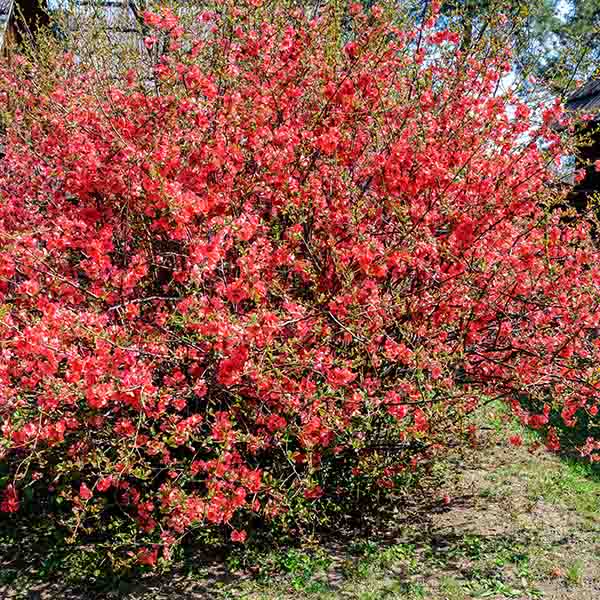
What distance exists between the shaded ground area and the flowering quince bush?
29cm

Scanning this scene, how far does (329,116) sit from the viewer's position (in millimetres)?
4758

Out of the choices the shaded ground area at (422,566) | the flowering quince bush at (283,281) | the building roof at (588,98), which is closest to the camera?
the flowering quince bush at (283,281)

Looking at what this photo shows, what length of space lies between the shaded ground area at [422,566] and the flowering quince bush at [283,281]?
0.97 ft

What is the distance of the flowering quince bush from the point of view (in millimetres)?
3865

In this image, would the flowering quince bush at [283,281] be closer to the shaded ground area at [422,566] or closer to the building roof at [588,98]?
the shaded ground area at [422,566]

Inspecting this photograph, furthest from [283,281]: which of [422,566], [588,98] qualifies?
[588,98]

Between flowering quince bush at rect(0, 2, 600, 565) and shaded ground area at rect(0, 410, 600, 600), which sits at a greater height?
flowering quince bush at rect(0, 2, 600, 565)

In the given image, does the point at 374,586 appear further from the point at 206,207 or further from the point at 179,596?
the point at 206,207

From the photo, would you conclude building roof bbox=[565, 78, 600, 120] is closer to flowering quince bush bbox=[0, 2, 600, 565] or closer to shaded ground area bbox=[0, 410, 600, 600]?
flowering quince bush bbox=[0, 2, 600, 565]

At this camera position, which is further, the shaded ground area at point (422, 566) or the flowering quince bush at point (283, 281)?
the shaded ground area at point (422, 566)

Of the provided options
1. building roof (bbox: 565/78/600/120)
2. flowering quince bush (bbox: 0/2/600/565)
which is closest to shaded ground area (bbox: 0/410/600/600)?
flowering quince bush (bbox: 0/2/600/565)

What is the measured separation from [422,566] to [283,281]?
78.6 inches

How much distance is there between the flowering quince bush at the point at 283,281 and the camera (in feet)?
12.7

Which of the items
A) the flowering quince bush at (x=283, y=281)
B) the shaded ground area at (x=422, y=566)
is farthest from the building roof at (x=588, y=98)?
the shaded ground area at (x=422, y=566)
